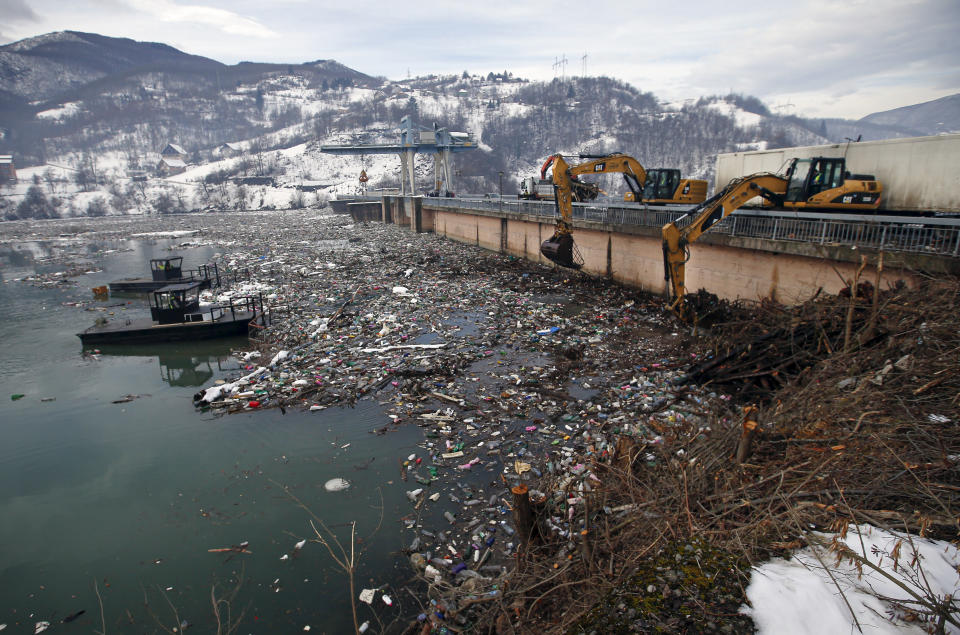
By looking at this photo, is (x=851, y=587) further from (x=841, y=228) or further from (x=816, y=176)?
(x=816, y=176)

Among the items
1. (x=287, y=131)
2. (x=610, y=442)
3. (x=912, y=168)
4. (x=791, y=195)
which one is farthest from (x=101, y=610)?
(x=287, y=131)

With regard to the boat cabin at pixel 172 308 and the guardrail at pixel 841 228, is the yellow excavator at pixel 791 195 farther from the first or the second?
the boat cabin at pixel 172 308

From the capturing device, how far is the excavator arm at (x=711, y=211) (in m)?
10.3

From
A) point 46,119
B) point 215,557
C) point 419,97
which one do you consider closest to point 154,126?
point 46,119

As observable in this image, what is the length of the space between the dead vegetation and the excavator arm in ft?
14.8

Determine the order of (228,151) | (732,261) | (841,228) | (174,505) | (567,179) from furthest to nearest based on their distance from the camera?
(228,151), (567,179), (732,261), (841,228), (174,505)

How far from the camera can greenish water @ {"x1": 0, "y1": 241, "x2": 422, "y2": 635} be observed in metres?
4.66

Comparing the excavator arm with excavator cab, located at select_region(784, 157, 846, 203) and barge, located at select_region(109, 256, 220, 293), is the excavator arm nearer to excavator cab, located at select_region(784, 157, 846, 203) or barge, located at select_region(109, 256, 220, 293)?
excavator cab, located at select_region(784, 157, 846, 203)

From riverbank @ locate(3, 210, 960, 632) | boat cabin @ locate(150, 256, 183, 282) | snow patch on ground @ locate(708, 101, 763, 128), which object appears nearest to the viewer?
riverbank @ locate(3, 210, 960, 632)

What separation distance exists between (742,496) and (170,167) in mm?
139902

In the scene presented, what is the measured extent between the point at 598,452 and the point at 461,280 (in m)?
12.9

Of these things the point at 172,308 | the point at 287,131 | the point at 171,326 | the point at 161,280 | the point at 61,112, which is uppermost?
the point at 61,112

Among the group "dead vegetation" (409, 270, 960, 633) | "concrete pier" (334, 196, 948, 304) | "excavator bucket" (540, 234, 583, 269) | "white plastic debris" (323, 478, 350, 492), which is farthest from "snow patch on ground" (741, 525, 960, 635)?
"excavator bucket" (540, 234, 583, 269)

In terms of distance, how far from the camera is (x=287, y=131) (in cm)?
14700
